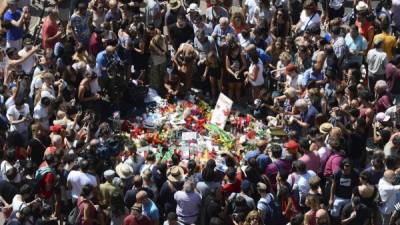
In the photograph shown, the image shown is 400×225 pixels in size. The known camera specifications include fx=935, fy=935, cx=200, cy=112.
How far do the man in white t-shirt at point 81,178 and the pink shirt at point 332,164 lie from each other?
3622mm

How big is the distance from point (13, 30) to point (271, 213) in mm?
7554

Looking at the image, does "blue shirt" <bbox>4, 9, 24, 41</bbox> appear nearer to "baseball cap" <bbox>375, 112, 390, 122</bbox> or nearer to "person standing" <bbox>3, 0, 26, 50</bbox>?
"person standing" <bbox>3, 0, 26, 50</bbox>

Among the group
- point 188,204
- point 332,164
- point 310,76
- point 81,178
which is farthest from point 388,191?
point 81,178

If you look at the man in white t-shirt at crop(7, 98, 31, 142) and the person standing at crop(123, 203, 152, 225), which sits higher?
the man in white t-shirt at crop(7, 98, 31, 142)

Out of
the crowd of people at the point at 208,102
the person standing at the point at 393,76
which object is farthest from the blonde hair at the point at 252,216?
the person standing at the point at 393,76

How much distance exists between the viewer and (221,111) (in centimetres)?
1744

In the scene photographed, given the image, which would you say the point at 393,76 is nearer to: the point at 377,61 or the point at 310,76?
the point at 377,61

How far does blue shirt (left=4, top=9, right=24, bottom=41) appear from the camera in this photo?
61.4ft

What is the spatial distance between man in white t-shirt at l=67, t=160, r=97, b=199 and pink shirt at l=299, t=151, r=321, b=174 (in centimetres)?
329

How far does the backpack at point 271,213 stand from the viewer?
13734mm

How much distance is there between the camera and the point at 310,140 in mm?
15273

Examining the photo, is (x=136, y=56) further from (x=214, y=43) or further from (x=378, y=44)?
(x=378, y=44)

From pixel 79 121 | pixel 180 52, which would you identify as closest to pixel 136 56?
pixel 180 52

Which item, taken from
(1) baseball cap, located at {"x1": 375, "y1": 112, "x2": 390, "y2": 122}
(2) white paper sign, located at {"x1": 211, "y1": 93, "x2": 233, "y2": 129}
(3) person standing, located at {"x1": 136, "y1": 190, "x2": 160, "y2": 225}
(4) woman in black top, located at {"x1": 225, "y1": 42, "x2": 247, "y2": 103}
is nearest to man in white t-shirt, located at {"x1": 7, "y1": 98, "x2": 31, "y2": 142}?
(3) person standing, located at {"x1": 136, "y1": 190, "x2": 160, "y2": 225}
